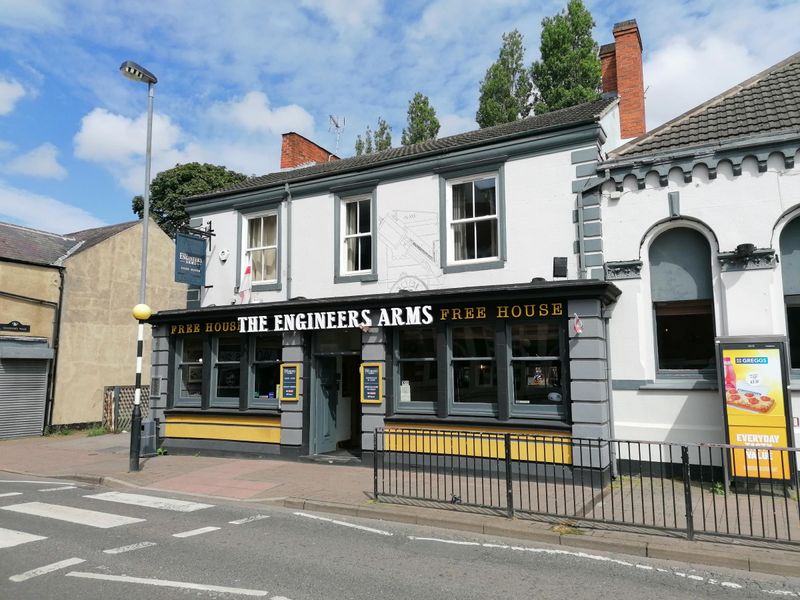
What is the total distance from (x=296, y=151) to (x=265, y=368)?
328 inches

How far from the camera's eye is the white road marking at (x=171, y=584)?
17.6 feet

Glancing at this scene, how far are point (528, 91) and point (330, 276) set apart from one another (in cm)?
2036

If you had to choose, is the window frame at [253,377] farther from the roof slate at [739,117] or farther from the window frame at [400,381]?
the roof slate at [739,117]

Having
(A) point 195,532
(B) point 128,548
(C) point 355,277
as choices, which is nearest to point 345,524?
(A) point 195,532

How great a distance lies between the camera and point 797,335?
9875 millimetres

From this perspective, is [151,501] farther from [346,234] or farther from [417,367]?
[346,234]

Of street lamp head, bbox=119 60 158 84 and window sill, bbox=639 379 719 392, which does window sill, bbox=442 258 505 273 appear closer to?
window sill, bbox=639 379 719 392

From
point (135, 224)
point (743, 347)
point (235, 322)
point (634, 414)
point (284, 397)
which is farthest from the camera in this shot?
point (135, 224)

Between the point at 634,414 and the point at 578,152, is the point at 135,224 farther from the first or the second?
the point at 634,414

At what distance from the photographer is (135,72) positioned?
1319cm

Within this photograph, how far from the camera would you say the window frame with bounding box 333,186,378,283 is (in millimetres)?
13234

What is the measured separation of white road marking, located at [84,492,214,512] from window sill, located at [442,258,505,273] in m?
6.44

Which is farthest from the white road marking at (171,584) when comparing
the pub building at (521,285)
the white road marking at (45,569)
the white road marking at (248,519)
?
the pub building at (521,285)

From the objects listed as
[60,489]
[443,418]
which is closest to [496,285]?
[443,418]
